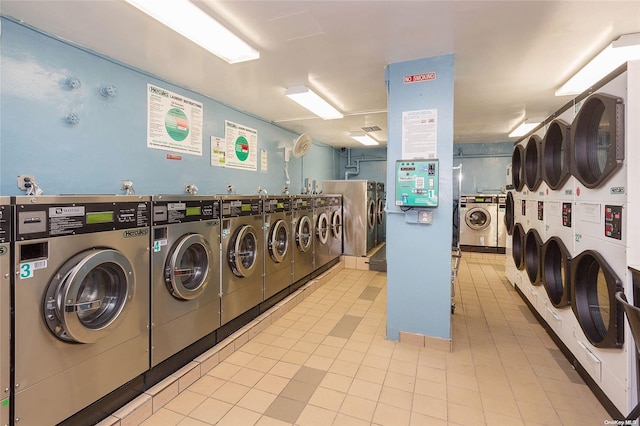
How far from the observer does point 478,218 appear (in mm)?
7641

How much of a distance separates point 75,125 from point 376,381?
334 cm

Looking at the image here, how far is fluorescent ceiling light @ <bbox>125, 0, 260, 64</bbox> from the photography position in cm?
200

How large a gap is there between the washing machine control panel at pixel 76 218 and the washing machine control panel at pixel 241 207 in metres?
0.85

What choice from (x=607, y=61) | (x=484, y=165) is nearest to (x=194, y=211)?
(x=607, y=61)

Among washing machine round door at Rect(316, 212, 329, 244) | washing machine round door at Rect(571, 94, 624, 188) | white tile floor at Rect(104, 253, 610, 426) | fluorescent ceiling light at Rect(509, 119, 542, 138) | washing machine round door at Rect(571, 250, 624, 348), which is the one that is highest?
fluorescent ceiling light at Rect(509, 119, 542, 138)

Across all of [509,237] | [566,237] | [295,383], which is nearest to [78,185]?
[295,383]

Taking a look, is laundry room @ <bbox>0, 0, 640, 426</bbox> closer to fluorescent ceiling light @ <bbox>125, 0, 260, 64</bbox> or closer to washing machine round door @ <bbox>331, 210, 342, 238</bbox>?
fluorescent ceiling light @ <bbox>125, 0, 260, 64</bbox>

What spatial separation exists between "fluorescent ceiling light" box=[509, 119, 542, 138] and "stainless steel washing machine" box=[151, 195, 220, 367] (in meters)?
5.21

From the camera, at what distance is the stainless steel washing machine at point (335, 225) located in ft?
19.5

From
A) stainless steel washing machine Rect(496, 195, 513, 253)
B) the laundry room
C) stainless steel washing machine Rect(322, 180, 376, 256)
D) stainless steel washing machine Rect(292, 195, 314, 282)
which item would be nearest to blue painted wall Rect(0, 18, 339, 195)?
the laundry room

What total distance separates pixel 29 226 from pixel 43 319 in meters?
0.50

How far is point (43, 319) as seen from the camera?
1617mm

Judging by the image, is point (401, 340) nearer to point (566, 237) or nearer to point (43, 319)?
point (566, 237)

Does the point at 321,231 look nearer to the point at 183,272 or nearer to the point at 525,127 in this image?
the point at 183,272
